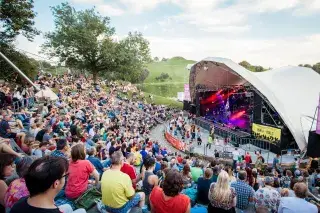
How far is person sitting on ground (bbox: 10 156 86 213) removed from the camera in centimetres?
216

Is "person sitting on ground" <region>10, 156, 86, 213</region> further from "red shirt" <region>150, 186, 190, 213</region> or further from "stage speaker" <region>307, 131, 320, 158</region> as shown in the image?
"stage speaker" <region>307, 131, 320, 158</region>

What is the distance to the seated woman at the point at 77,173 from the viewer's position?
4.45 m

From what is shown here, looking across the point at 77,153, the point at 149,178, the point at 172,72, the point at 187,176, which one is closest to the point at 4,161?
the point at 77,153

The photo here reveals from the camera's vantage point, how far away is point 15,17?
18531mm

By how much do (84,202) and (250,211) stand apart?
3.32m

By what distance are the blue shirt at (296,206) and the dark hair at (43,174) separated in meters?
3.71

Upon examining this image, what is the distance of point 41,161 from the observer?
2.33 metres

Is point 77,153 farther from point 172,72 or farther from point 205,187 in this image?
point 172,72

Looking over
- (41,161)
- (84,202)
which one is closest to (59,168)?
(41,161)

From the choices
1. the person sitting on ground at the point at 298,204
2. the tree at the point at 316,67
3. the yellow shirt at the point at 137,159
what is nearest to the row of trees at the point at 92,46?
the yellow shirt at the point at 137,159

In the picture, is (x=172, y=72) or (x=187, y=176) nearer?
(x=187, y=176)

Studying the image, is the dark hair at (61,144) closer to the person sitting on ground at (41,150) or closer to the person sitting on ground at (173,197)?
the person sitting on ground at (41,150)

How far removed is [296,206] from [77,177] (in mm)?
3806

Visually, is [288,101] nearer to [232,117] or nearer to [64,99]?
[232,117]
